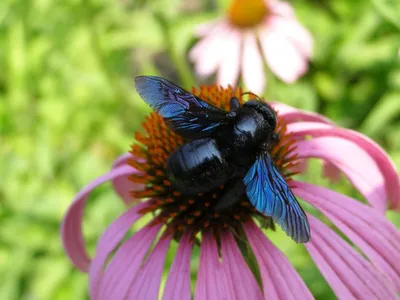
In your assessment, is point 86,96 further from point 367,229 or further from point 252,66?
point 367,229

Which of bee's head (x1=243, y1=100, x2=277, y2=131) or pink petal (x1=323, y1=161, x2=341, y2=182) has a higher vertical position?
bee's head (x1=243, y1=100, x2=277, y2=131)

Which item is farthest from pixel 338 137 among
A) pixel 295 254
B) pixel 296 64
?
pixel 296 64

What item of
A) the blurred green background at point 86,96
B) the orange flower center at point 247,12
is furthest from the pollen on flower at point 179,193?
the orange flower center at point 247,12

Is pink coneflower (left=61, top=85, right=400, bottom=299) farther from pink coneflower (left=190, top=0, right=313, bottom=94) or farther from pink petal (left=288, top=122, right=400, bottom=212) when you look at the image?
pink coneflower (left=190, top=0, right=313, bottom=94)

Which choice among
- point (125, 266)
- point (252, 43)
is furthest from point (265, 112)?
point (252, 43)

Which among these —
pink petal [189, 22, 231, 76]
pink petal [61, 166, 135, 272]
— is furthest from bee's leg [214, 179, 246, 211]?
pink petal [189, 22, 231, 76]

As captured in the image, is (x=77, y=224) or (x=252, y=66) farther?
(x=252, y=66)

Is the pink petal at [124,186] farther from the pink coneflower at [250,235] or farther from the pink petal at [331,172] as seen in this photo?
the pink petal at [331,172]
